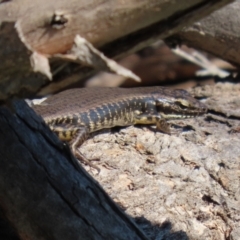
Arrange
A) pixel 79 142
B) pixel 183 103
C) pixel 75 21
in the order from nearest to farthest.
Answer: pixel 75 21
pixel 79 142
pixel 183 103

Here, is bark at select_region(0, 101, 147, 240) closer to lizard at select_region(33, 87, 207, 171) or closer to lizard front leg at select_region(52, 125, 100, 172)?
lizard front leg at select_region(52, 125, 100, 172)

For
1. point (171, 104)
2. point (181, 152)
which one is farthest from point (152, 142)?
point (171, 104)

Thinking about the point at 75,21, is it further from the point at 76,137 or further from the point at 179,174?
the point at 76,137

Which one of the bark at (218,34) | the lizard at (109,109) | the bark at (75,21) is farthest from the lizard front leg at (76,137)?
the bark at (75,21)

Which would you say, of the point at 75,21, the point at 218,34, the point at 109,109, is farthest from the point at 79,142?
the point at 75,21

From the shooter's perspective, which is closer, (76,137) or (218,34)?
(76,137)

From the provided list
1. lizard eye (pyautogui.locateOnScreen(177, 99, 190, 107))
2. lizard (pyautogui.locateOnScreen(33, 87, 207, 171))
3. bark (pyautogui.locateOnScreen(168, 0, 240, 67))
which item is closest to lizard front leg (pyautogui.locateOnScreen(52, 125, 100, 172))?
lizard (pyautogui.locateOnScreen(33, 87, 207, 171))
